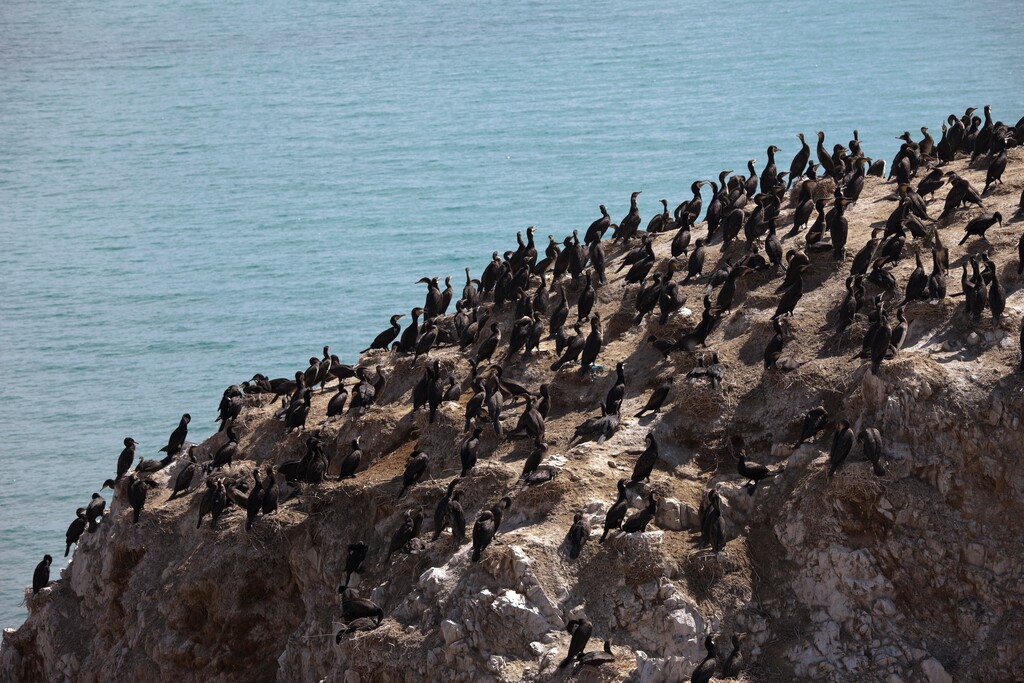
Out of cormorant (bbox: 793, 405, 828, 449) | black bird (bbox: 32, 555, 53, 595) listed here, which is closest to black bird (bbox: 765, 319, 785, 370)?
cormorant (bbox: 793, 405, 828, 449)

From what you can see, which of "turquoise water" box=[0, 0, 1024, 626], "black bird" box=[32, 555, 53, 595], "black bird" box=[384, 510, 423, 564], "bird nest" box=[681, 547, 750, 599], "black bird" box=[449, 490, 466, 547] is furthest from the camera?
"turquoise water" box=[0, 0, 1024, 626]

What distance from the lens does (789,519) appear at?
57.5ft

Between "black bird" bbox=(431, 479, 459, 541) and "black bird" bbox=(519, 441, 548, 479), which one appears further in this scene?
"black bird" bbox=(431, 479, 459, 541)

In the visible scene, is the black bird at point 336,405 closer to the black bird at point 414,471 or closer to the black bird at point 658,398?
the black bird at point 414,471

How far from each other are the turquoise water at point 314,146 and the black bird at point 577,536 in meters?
21.3

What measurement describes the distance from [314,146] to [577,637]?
187 feet

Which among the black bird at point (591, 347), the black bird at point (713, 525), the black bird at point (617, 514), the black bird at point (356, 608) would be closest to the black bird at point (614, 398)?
the black bird at point (591, 347)

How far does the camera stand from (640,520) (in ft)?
56.7

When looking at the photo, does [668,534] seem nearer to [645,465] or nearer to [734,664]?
[645,465]

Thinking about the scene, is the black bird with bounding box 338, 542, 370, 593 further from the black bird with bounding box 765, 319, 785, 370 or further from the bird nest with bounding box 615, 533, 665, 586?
the black bird with bounding box 765, 319, 785, 370

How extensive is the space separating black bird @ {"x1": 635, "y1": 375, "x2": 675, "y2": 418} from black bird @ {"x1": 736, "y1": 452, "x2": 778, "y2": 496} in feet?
5.84

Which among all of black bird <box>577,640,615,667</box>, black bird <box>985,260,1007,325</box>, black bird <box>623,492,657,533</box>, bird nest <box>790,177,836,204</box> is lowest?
black bird <box>577,640,615,667</box>

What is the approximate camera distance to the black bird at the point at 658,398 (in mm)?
19422

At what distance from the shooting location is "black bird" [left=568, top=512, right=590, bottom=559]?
57.2 ft
